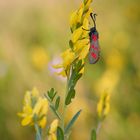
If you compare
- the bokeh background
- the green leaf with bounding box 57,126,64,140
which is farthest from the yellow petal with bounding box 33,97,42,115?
the bokeh background

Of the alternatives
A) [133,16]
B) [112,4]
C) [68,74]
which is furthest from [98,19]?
[68,74]

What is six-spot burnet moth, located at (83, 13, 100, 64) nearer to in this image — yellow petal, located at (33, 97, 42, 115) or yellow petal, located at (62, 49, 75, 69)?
yellow petal, located at (62, 49, 75, 69)

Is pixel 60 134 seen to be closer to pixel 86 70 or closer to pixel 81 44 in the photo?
pixel 81 44

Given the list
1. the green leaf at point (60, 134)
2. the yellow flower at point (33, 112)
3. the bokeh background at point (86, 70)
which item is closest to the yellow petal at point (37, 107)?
the yellow flower at point (33, 112)

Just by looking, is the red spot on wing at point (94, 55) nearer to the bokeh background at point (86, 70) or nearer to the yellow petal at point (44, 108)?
the yellow petal at point (44, 108)

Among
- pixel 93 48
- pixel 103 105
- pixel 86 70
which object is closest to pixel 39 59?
pixel 86 70

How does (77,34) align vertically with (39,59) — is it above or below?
below

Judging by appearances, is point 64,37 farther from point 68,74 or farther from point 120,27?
point 68,74
